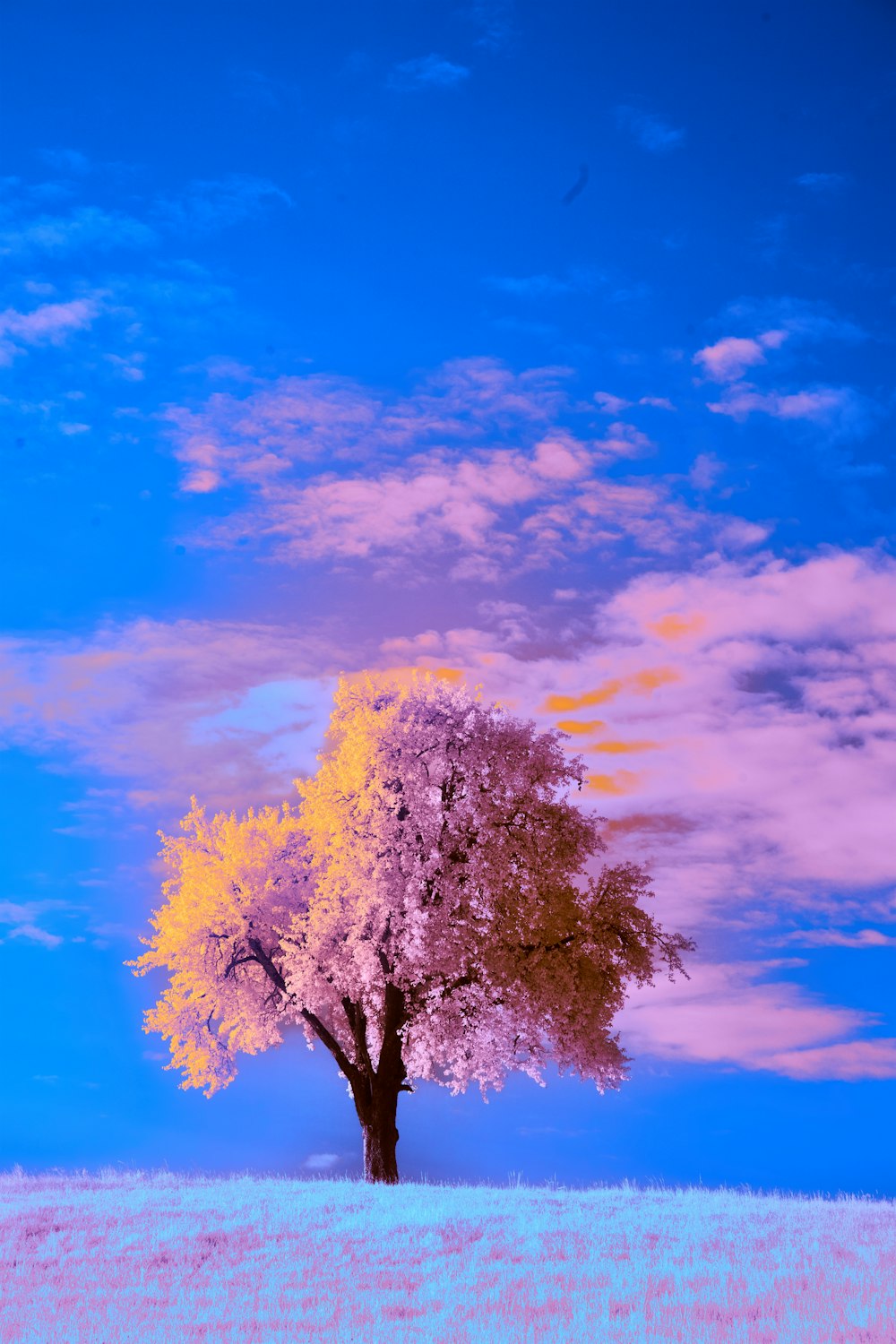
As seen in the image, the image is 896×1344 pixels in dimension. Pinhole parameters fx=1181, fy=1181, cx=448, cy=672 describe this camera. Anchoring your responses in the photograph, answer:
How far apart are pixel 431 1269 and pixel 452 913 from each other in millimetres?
12454

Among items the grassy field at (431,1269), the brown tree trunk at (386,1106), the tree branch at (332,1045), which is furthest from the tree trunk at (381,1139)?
the grassy field at (431,1269)

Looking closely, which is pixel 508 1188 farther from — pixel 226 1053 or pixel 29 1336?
pixel 29 1336

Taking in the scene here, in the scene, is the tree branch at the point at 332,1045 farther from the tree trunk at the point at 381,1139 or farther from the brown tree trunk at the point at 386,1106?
the tree trunk at the point at 381,1139

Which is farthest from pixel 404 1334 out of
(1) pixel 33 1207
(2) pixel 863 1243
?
(1) pixel 33 1207

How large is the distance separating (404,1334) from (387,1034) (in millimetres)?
17703

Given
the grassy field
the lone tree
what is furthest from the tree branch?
the grassy field

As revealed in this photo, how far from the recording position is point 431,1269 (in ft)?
66.6

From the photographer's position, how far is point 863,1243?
24141mm

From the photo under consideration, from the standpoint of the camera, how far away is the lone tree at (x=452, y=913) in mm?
32219

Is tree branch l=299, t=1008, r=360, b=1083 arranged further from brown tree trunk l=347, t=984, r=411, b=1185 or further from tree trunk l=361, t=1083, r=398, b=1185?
tree trunk l=361, t=1083, r=398, b=1185

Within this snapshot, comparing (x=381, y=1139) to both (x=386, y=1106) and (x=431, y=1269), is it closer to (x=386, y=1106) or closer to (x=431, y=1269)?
(x=386, y=1106)

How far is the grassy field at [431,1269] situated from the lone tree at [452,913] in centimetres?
401

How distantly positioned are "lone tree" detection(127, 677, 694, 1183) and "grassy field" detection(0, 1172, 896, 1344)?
401 cm

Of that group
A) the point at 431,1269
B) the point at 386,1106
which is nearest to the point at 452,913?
Result: the point at 386,1106
